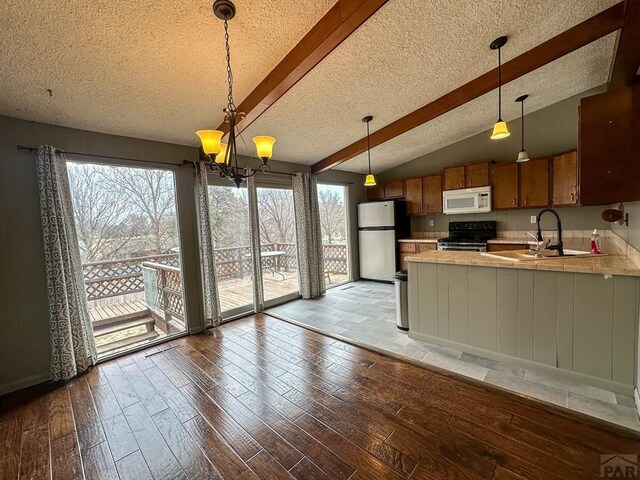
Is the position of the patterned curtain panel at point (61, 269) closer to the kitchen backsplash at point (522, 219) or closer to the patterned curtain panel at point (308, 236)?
the patterned curtain panel at point (308, 236)

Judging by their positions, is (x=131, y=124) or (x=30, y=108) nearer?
(x=30, y=108)

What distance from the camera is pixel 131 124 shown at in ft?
9.12

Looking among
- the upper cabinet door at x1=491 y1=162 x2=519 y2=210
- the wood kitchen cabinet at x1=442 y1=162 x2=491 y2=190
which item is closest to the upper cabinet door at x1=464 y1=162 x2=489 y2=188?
the wood kitchen cabinet at x1=442 y1=162 x2=491 y2=190

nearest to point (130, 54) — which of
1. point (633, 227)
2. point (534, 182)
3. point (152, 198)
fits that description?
point (152, 198)

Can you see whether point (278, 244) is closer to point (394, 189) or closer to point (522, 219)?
point (394, 189)

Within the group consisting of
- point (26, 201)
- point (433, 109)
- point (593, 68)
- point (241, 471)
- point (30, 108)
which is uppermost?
point (593, 68)

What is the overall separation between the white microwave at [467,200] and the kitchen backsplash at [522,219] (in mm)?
412

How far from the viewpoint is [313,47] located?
76.7 inches

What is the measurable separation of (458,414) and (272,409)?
132 centimetres

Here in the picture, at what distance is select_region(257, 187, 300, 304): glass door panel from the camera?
4.45m

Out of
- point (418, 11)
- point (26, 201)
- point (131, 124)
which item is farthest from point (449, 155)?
point (26, 201)

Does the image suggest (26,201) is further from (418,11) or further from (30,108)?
(418,11)

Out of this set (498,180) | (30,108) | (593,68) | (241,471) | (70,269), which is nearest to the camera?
(241,471)

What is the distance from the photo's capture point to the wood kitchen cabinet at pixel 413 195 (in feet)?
17.8
